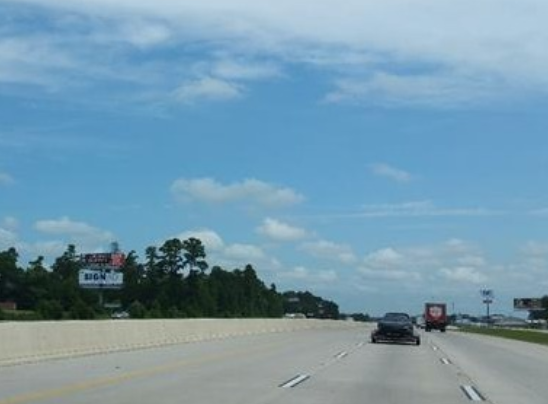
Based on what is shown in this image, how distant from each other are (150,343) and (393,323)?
47.5 ft

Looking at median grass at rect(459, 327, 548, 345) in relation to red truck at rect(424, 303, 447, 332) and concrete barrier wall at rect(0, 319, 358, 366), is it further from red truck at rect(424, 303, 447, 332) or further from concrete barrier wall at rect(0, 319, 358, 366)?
concrete barrier wall at rect(0, 319, 358, 366)

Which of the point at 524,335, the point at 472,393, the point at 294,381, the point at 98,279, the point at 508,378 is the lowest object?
the point at 472,393

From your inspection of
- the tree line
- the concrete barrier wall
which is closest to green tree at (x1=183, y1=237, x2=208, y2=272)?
the tree line

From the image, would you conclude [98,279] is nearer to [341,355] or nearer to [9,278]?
[9,278]

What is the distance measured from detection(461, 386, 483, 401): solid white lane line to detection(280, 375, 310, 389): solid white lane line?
11.0 feet

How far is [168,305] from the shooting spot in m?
147

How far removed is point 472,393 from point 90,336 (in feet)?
54.7

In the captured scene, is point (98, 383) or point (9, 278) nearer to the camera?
point (98, 383)

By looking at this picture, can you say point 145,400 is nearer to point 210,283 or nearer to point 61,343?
point 61,343

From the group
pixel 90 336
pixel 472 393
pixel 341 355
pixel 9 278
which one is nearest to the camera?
pixel 472 393

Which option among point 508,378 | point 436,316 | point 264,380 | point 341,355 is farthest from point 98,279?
point 264,380

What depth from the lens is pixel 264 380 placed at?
74.1ft

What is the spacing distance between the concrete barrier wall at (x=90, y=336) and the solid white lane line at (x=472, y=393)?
11432mm

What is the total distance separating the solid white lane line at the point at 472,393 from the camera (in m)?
19.4
